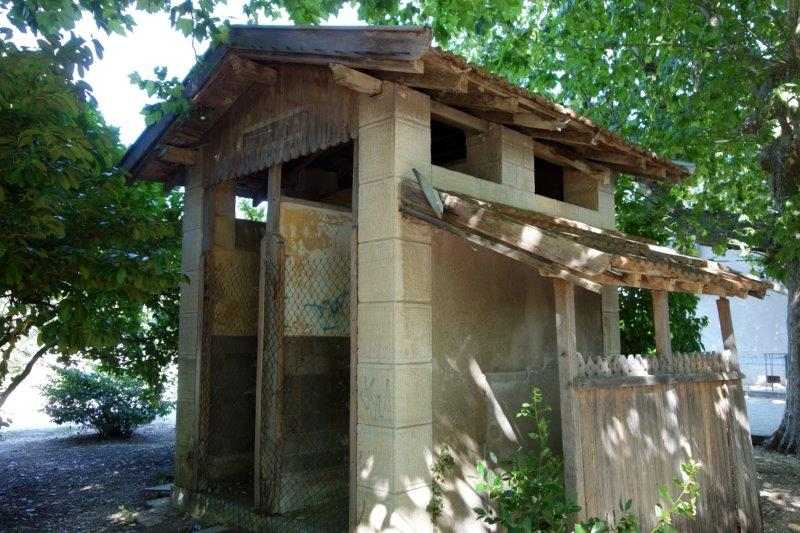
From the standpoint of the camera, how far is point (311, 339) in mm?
6402

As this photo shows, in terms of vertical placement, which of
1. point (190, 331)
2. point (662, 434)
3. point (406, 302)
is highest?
point (406, 302)

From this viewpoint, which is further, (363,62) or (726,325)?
(726,325)

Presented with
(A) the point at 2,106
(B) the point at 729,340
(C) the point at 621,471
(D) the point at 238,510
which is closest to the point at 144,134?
(A) the point at 2,106

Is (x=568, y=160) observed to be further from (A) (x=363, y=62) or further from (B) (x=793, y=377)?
(B) (x=793, y=377)

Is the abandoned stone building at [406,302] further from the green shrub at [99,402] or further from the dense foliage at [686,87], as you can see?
the green shrub at [99,402]

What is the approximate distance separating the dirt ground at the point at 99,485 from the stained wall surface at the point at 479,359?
2999 mm

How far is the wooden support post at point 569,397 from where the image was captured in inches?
174

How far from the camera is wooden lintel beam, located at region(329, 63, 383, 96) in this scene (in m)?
4.90

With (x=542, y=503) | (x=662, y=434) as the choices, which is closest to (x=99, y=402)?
(x=542, y=503)

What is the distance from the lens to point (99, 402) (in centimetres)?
1317

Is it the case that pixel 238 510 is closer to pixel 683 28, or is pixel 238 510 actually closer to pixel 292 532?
pixel 292 532

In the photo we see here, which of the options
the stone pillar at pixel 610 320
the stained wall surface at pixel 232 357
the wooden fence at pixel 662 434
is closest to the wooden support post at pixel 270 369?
the stained wall surface at pixel 232 357

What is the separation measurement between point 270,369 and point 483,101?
126 inches

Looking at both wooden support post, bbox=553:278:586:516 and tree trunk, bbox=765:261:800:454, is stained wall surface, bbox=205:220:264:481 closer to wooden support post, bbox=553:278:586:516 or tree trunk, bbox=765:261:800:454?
wooden support post, bbox=553:278:586:516
